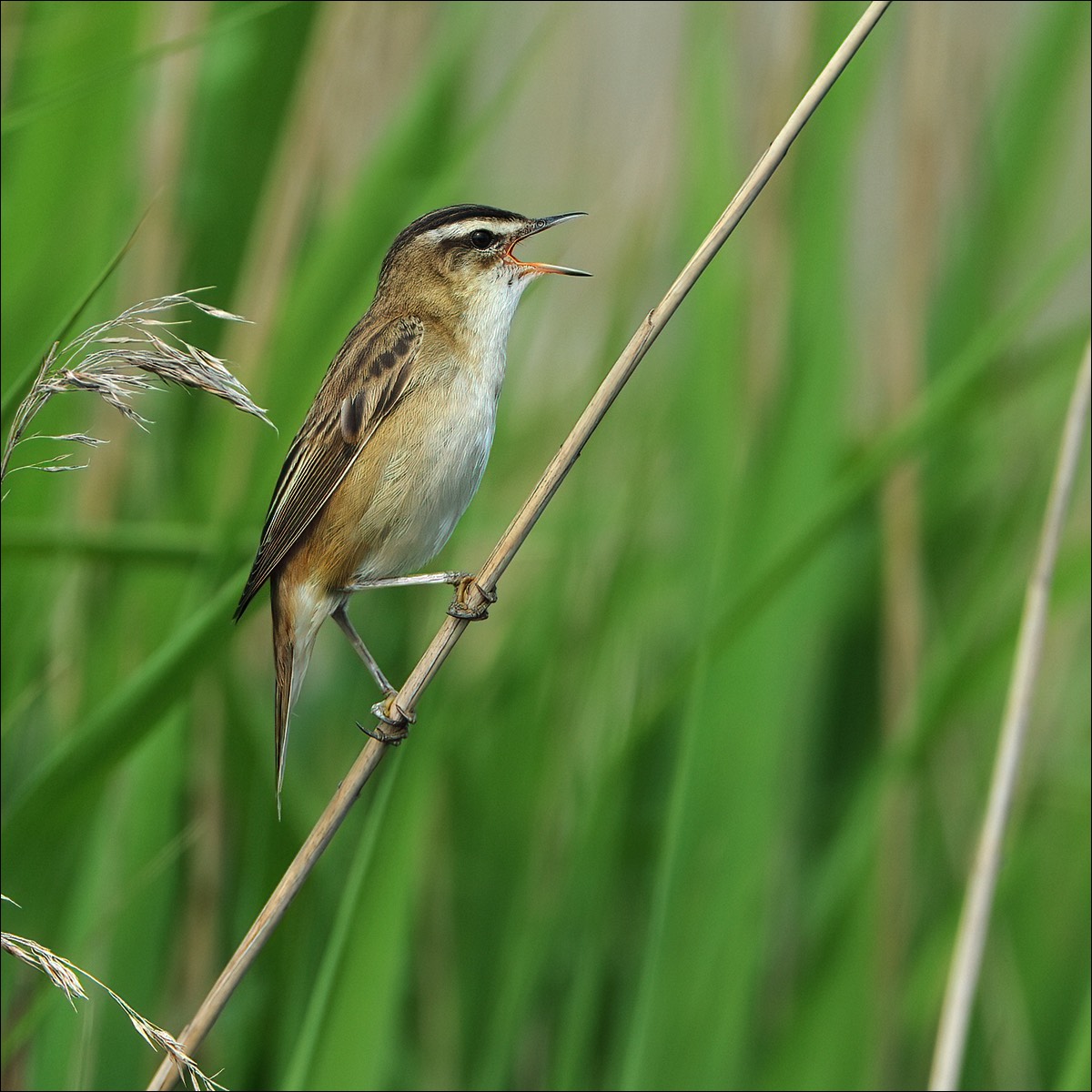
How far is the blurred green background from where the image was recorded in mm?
2281

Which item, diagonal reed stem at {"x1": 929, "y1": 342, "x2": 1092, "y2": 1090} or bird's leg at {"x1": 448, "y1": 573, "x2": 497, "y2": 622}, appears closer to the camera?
diagonal reed stem at {"x1": 929, "y1": 342, "x2": 1092, "y2": 1090}

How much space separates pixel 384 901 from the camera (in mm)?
2104

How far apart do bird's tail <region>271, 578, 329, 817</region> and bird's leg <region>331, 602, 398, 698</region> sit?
0.23ft

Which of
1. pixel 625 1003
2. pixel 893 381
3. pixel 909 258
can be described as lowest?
pixel 625 1003

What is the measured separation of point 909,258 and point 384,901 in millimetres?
1861

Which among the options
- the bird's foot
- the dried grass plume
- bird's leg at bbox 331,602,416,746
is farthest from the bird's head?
the dried grass plume

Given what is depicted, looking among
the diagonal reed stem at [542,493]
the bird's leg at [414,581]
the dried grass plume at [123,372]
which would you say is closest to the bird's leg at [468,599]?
the bird's leg at [414,581]

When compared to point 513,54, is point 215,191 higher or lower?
lower

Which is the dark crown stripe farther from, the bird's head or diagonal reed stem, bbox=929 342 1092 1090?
diagonal reed stem, bbox=929 342 1092 1090

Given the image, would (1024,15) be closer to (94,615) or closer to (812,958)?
(812,958)

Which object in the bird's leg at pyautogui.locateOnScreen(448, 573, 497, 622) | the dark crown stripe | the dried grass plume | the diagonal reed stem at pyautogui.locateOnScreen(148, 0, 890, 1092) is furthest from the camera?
the dark crown stripe

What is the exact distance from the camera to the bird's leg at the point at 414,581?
7.21 feet

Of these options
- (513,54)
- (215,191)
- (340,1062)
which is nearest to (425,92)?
(215,191)

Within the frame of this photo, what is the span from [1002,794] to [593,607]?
3.40 ft
